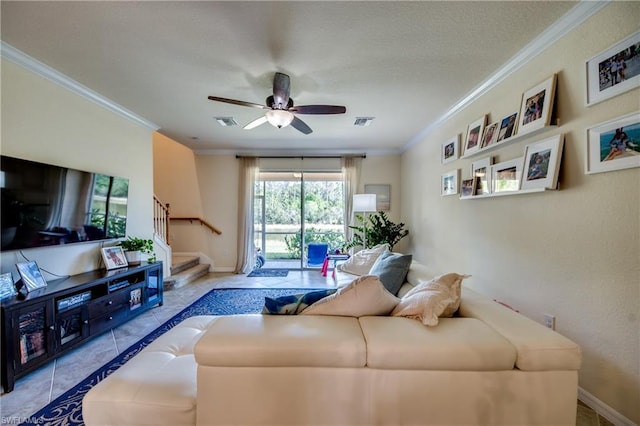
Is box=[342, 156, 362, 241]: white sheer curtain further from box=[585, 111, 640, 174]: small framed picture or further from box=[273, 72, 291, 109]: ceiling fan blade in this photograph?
box=[585, 111, 640, 174]: small framed picture

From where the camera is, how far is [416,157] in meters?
4.55

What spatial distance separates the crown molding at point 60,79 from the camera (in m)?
2.05

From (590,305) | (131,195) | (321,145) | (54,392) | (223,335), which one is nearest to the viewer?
(223,335)

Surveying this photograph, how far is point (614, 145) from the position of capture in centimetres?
145

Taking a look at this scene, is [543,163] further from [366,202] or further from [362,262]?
[366,202]

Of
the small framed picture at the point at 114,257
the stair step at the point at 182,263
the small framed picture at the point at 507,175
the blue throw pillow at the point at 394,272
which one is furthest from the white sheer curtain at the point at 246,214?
the small framed picture at the point at 507,175

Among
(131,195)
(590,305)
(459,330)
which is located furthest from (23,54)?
(590,305)

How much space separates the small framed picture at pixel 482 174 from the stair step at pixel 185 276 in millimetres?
4429

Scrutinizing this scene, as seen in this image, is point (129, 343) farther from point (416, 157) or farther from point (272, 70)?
point (416, 157)

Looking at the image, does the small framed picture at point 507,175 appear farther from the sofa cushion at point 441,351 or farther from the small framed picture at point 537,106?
the sofa cushion at point 441,351

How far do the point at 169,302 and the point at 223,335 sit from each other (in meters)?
2.98

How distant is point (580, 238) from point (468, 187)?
1.25 metres

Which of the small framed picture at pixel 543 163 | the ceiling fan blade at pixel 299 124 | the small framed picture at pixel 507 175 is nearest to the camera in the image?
the small framed picture at pixel 543 163

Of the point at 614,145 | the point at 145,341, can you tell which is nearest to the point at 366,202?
the point at 614,145
